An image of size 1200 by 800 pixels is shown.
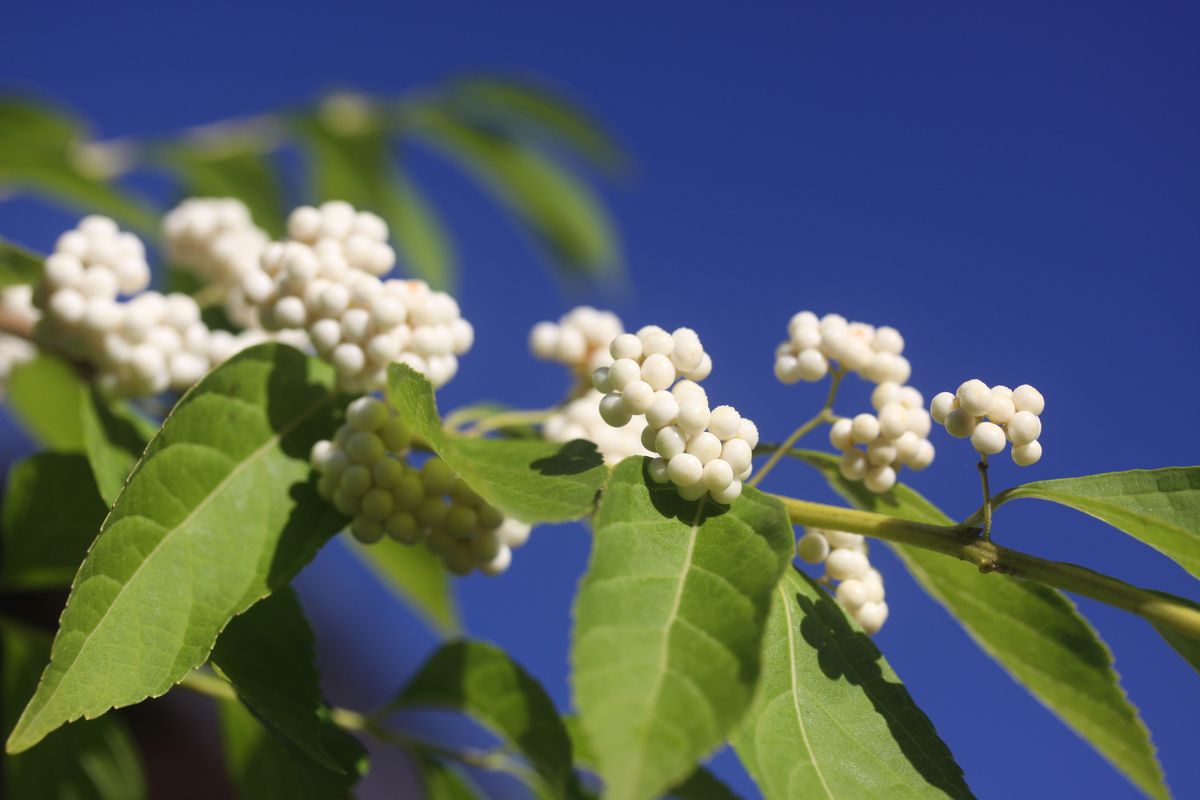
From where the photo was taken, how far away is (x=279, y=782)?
1352 millimetres

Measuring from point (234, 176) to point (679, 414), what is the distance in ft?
6.82

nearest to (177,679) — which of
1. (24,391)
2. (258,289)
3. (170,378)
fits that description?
(258,289)

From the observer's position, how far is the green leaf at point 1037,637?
104 centimetres

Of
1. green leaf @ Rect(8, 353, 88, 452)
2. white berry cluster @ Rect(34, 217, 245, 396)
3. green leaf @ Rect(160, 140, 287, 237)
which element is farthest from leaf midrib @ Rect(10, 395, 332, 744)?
green leaf @ Rect(160, 140, 287, 237)

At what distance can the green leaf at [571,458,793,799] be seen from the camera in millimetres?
704

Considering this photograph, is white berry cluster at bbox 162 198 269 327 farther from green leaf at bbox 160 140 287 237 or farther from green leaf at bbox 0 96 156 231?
green leaf at bbox 160 140 287 237

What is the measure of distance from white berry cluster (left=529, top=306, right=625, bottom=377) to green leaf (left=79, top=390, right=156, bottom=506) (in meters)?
0.54

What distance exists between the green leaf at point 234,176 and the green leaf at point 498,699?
1414 millimetres

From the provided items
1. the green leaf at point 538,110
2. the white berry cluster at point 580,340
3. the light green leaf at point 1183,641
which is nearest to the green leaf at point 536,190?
the green leaf at point 538,110

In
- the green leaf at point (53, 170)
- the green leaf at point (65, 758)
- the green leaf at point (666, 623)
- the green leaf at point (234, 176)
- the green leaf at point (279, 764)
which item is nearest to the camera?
the green leaf at point (666, 623)

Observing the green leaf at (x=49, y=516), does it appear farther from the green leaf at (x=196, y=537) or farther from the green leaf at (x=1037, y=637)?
the green leaf at (x=1037, y=637)

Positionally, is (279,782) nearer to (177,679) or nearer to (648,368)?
(177,679)

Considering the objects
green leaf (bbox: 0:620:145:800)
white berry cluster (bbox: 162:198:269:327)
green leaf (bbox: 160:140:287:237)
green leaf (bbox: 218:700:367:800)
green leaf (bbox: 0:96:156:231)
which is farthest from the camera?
green leaf (bbox: 160:140:287:237)

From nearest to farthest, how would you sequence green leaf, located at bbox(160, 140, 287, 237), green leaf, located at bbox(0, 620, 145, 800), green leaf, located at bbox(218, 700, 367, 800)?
green leaf, located at bbox(218, 700, 367, 800) < green leaf, located at bbox(0, 620, 145, 800) < green leaf, located at bbox(160, 140, 287, 237)
